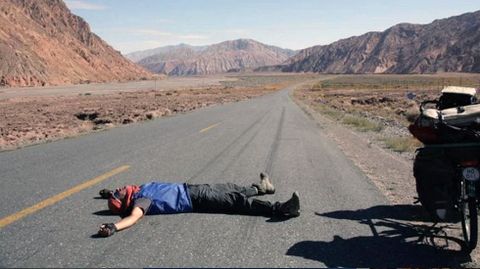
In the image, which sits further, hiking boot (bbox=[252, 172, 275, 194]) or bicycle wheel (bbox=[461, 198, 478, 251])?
hiking boot (bbox=[252, 172, 275, 194])

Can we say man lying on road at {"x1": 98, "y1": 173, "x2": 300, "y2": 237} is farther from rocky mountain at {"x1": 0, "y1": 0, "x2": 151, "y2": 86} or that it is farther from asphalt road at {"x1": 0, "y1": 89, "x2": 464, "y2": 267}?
rocky mountain at {"x1": 0, "y1": 0, "x2": 151, "y2": 86}

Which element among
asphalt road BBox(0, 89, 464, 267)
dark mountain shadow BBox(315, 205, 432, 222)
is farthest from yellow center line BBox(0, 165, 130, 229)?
dark mountain shadow BBox(315, 205, 432, 222)

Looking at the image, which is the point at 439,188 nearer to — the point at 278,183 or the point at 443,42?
the point at 278,183

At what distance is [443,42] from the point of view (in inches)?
7367

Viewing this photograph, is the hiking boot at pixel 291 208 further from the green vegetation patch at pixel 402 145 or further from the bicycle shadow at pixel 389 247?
the green vegetation patch at pixel 402 145

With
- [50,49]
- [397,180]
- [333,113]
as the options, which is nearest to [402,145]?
[397,180]

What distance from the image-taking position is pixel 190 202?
6113mm

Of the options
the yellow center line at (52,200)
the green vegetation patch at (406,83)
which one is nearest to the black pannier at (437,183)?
the yellow center line at (52,200)

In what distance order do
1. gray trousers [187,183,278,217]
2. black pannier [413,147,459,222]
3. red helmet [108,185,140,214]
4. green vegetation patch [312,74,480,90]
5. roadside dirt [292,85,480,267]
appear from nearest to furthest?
black pannier [413,147,459,222] < roadside dirt [292,85,480,267] < red helmet [108,185,140,214] < gray trousers [187,183,278,217] < green vegetation patch [312,74,480,90]

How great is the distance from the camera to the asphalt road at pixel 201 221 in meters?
4.64

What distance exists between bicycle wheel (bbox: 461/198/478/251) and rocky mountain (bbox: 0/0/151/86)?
3278 inches

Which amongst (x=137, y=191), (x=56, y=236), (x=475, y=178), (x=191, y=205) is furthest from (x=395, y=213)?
(x=56, y=236)

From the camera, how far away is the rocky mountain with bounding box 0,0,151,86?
274 feet

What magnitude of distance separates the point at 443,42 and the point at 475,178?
20052 centimetres
